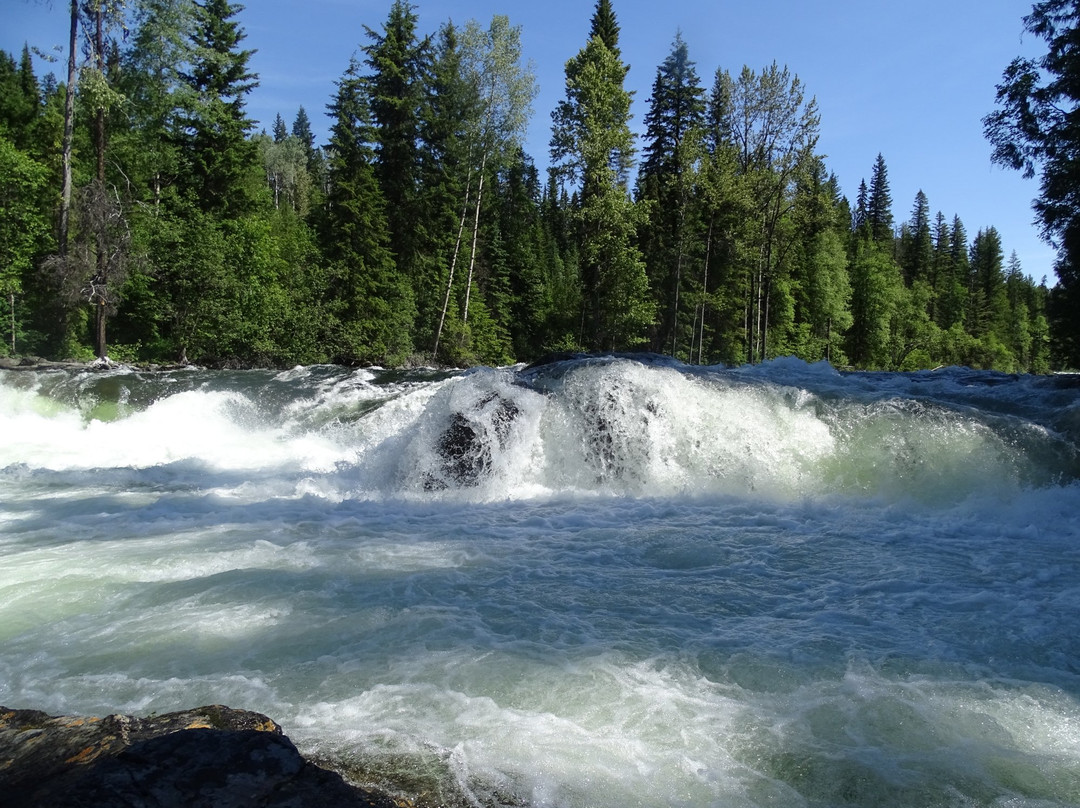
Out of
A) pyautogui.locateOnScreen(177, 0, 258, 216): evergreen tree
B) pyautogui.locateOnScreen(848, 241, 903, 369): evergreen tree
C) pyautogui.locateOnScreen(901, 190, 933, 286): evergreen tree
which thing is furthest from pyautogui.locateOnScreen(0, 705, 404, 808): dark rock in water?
pyautogui.locateOnScreen(901, 190, 933, 286): evergreen tree

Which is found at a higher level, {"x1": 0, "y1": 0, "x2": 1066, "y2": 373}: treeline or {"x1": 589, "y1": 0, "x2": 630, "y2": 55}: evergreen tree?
{"x1": 589, "y1": 0, "x2": 630, "y2": 55}: evergreen tree

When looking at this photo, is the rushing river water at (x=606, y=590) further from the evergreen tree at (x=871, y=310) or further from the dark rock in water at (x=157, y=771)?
the evergreen tree at (x=871, y=310)

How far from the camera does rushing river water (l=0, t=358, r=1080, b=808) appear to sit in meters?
3.04

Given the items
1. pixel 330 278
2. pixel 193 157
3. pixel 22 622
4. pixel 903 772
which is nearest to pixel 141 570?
pixel 22 622

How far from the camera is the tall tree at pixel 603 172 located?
26.5 meters

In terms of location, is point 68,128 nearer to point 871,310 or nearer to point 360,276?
point 360,276

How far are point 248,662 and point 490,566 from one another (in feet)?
7.67

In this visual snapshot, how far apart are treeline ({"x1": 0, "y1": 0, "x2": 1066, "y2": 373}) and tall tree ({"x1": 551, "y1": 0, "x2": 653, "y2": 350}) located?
91 mm

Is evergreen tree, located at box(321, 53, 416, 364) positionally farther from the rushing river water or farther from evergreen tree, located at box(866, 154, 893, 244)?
evergreen tree, located at box(866, 154, 893, 244)

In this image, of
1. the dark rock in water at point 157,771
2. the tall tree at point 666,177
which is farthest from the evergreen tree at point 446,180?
the dark rock in water at point 157,771

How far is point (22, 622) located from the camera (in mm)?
4500

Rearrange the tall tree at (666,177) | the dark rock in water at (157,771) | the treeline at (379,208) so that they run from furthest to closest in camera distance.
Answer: the tall tree at (666,177), the treeline at (379,208), the dark rock in water at (157,771)

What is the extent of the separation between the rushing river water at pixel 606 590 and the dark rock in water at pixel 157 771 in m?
0.78

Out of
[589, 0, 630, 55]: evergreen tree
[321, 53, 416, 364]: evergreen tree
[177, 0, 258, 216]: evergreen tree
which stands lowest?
[321, 53, 416, 364]: evergreen tree
